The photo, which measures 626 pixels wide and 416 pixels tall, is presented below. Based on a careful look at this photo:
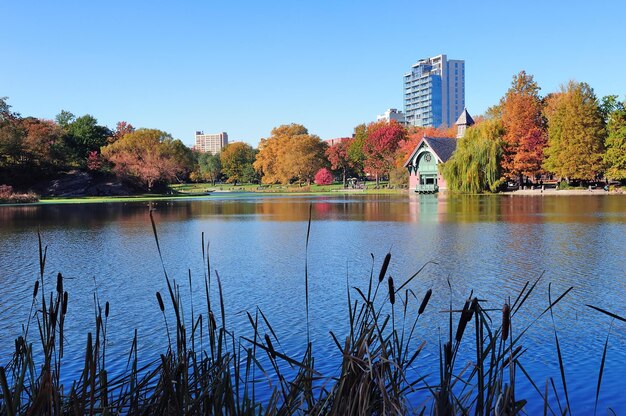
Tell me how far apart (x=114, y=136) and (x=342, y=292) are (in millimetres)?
72510

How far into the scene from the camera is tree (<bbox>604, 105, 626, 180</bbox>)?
42.1 metres

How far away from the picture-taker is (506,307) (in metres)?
1.65

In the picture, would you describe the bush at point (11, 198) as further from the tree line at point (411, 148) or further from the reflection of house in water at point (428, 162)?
the reflection of house in water at point (428, 162)

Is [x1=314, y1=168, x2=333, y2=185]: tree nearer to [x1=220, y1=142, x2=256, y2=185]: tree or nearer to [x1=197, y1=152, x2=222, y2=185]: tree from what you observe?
[x1=220, y1=142, x2=256, y2=185]: tree

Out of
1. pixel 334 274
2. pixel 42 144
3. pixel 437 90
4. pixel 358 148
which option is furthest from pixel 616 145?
pixel 437 90

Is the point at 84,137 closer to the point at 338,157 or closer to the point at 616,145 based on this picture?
the point at 338,157

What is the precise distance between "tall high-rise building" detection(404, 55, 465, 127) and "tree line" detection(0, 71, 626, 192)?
119243 mm

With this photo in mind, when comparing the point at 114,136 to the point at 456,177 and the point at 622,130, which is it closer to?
the point at 456,177

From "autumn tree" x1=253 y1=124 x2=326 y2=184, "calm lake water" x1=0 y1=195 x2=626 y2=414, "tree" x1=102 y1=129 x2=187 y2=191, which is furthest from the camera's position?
"autumn tree" x1=253 y1=124 x2=326 y2=184

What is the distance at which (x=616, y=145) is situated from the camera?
4269cm

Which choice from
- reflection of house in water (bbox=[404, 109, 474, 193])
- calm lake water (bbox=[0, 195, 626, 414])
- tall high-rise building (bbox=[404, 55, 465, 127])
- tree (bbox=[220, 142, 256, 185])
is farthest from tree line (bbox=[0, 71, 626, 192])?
tall high-rise building (bbox=[404, 55, 465, 127])

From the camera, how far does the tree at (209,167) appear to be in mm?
97188

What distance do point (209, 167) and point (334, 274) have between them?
89639 mm

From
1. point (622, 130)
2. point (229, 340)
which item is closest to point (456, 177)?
point (622, 130)
